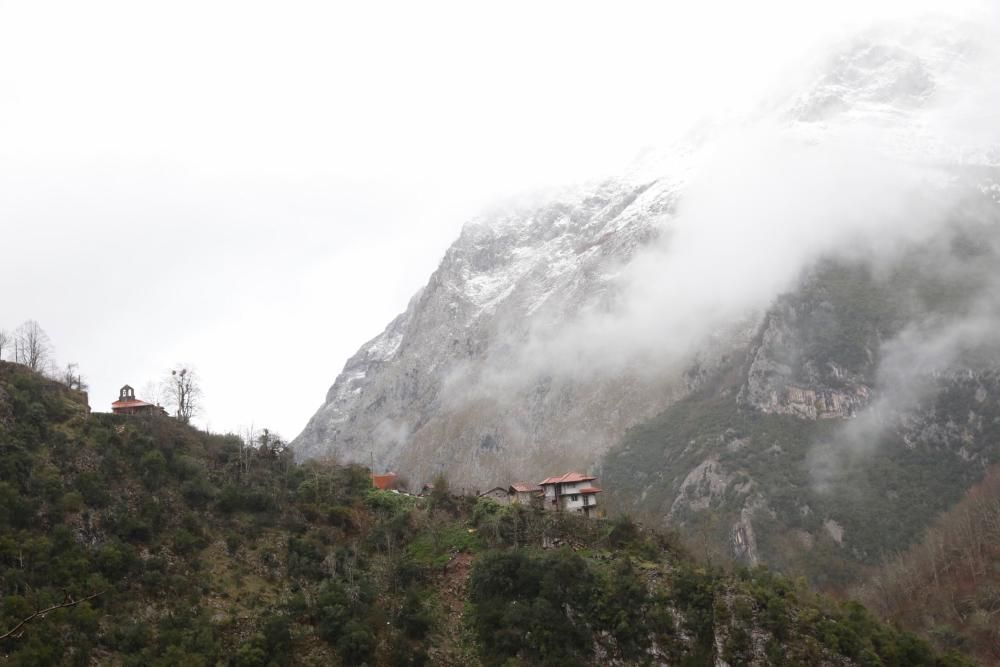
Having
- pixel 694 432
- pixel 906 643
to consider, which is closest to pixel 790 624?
pixel 906 643

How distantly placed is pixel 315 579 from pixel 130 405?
27.7 meters

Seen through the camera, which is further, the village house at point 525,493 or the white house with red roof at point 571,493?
the white house with red roof at point 571,493

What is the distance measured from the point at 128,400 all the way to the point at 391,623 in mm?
35621

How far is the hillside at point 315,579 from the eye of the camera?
162 feet

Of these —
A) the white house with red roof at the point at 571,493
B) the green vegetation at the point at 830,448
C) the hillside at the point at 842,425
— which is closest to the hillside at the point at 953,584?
the green vegetation at the point at 830,448

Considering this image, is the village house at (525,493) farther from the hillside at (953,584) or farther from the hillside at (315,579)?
the hillside at (953,584)

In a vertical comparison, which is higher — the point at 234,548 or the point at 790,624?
the point at 234,548

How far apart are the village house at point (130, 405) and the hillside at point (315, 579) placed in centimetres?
701

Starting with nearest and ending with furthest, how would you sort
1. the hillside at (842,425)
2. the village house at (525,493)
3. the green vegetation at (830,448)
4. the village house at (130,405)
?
the village house at (130,405) → the village house at (525,493) → the green vegetation at (830,448) → the hillside at (842,425)

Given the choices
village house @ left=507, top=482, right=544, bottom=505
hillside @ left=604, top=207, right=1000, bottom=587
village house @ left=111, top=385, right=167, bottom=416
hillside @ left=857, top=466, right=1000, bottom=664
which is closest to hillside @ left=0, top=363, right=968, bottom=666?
village house @ left=111, top=385, right=167, bottom=416

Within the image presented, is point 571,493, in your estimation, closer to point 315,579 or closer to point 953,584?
point 315,579

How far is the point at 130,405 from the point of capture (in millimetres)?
74000

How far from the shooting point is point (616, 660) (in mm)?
55875

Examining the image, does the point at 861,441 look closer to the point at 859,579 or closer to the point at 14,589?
the point at 859,579
